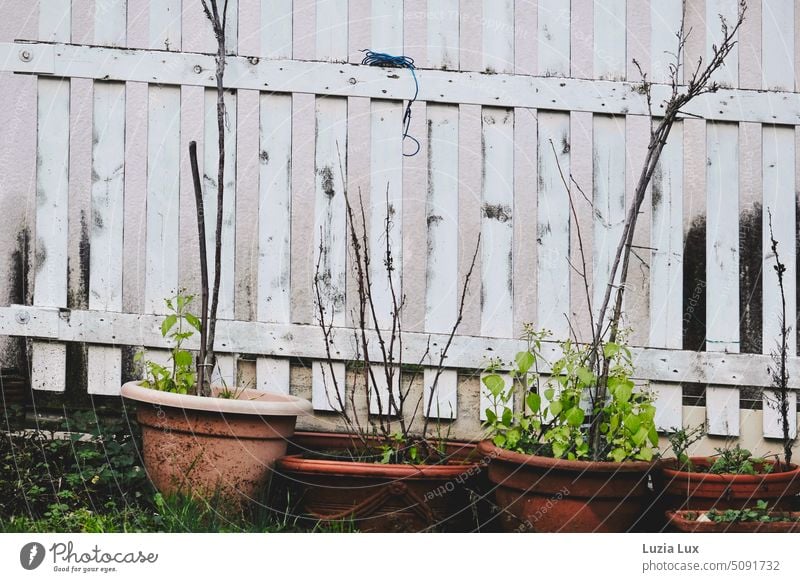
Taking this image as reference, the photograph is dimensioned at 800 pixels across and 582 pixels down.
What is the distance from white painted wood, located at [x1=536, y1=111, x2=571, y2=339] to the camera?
323 centimetres

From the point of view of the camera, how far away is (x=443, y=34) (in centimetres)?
A: 328

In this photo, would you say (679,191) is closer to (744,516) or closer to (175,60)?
(744,516)

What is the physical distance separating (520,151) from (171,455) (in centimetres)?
159

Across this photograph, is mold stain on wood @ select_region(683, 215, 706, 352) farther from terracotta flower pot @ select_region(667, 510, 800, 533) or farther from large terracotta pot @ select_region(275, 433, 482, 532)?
large terracotta pot @ select_region(275, 433, 482, 532)

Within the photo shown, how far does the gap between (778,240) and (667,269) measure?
42 centimetres

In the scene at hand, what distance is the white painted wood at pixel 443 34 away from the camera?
3.27 meters

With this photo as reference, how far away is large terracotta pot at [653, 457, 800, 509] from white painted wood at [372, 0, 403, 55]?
1.71 m

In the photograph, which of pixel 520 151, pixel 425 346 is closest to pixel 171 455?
pixel 425 346

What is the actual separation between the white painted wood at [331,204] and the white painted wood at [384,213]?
0.35ft

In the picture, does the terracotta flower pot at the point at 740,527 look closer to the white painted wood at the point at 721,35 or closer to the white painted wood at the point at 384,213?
the white painted wood at the point at 384,213


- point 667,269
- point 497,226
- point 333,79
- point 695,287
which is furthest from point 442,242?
point 695,287

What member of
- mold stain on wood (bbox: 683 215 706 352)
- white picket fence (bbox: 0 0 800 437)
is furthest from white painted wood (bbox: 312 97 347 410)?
mold stain on wood (bbox: 683 215 706 352)

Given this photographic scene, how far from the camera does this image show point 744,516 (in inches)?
Result: 103
